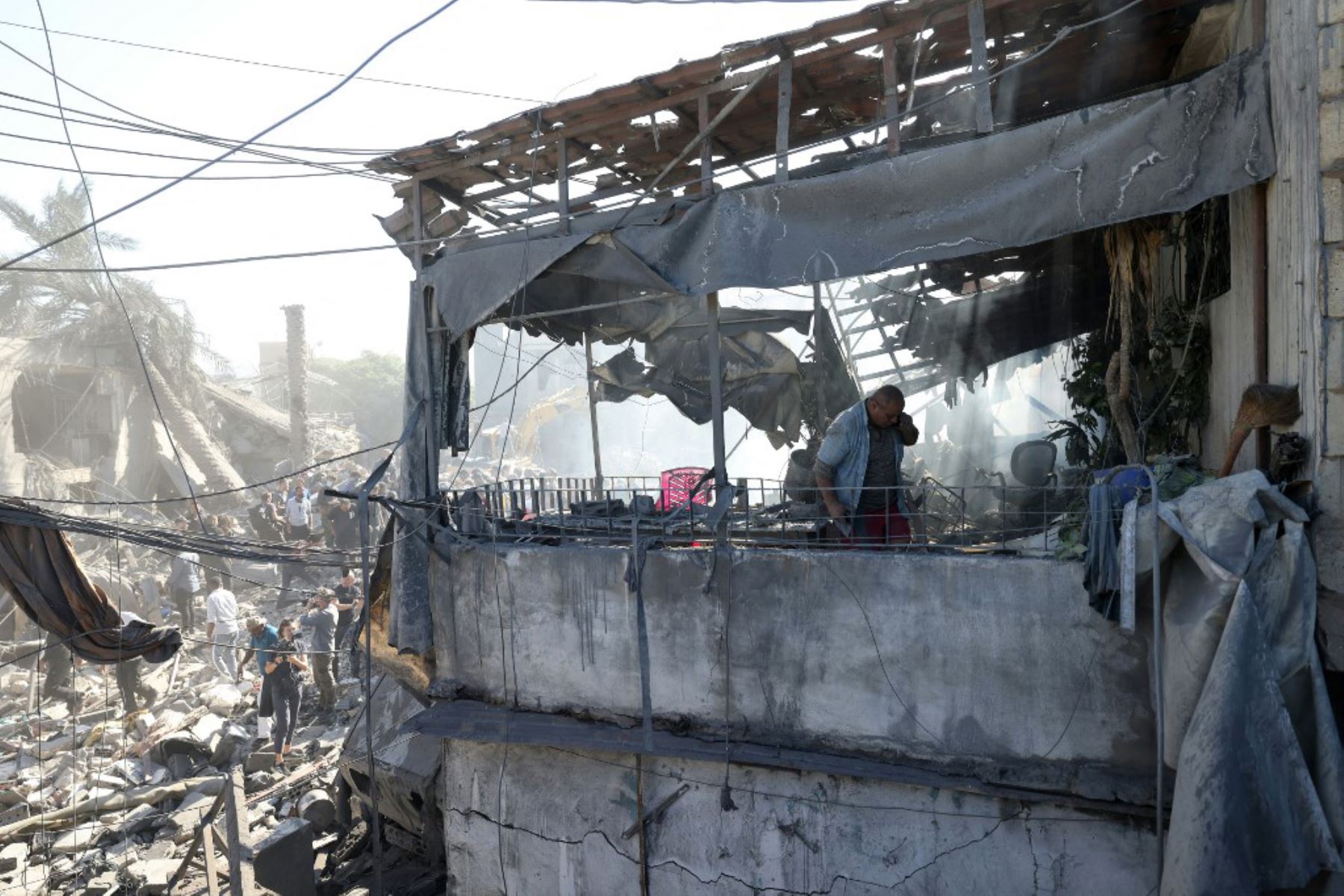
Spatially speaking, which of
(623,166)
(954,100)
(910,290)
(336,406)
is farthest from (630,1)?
(336,406)

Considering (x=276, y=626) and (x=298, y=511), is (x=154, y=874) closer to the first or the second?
(x=276, y=626)

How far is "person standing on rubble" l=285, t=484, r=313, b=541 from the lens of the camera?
19.5m

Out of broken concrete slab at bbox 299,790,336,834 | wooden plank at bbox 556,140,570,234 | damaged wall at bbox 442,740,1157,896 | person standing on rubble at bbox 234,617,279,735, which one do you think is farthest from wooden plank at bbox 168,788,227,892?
wooden plank at bbox 556,140,570,234

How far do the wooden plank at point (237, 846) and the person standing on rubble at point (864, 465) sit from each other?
5.63 m

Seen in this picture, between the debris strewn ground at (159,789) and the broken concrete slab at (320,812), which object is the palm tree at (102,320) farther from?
the broken concrete slab at (320,812)

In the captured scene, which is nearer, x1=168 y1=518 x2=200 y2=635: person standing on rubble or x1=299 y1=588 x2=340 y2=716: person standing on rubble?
x1=299 y1=588 x2=340 y2=716: person standing on rubble

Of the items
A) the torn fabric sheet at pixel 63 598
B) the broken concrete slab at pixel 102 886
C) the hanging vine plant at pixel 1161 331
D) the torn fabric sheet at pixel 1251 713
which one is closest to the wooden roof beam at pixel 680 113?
the hanging vine plant at pixel 1161 331

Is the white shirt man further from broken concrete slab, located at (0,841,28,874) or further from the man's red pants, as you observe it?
the man's red pants

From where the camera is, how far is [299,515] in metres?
19.6

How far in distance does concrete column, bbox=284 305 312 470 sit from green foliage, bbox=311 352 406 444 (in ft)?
45.8

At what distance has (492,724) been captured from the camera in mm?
7281

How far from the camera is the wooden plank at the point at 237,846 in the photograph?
7344 millimetres

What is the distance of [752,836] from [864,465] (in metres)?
2.92

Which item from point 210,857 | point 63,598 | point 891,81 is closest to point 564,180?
point 891,81
